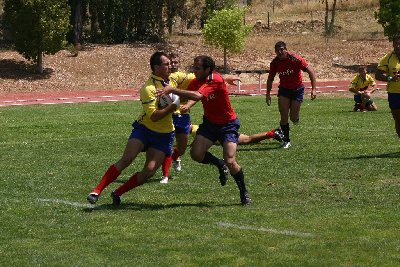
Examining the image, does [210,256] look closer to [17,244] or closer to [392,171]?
[17,244]

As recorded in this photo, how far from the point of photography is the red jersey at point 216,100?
12.1 meters

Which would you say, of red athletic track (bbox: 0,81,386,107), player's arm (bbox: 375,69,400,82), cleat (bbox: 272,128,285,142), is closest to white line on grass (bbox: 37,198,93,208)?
player's arm (bbox: 375,69,400,82)

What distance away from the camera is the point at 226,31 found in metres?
51.9

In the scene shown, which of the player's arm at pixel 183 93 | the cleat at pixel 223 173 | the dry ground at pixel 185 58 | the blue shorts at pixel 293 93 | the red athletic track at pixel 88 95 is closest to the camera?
the player's arm at pixel 183 93

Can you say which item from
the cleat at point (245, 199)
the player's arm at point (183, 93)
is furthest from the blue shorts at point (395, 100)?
the player's arm at point (183, 93)

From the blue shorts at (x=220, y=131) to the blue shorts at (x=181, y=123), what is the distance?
235cm

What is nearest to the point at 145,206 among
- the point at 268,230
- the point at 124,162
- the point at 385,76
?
the point at 124,162

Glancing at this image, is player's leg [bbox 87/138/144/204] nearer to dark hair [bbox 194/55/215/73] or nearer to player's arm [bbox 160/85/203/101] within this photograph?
player's arm [bbox 160/85/203/101]

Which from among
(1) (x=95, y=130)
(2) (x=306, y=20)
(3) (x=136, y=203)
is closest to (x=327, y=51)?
(2) (x=306, y=20)

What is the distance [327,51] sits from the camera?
193 feet

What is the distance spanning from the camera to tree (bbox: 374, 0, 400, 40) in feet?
175

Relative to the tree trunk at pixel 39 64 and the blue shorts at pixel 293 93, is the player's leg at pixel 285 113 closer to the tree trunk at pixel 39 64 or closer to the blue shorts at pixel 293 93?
the blue shorts at pixel 293 93

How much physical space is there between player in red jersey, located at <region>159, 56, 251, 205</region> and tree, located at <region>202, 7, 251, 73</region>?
39.8 meters

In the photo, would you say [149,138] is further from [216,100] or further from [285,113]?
[285,113]
